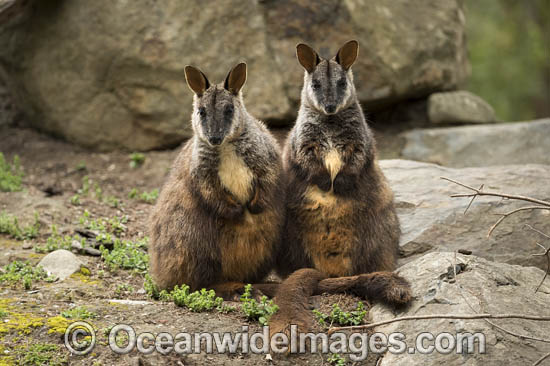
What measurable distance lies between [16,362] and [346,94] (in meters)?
3.59

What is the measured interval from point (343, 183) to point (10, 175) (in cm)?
491

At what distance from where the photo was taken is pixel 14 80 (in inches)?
409

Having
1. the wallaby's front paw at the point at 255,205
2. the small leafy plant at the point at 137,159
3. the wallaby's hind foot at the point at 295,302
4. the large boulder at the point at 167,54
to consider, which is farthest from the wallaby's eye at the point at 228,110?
the small leafy plant at the point at 137,159

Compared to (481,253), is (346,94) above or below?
above

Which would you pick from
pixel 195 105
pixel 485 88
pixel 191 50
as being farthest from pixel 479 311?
pixel 485 88

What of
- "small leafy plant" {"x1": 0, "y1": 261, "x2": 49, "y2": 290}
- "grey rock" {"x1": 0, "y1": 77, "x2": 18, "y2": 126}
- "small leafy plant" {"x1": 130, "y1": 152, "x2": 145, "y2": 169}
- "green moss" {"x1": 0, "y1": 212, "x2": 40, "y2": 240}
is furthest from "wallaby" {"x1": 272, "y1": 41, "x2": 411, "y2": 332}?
"grey rock" {"x1": 0, "y1": 77, "x2": 18, "y2": 126}

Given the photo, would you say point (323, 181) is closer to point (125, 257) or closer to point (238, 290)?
point (238, 290)

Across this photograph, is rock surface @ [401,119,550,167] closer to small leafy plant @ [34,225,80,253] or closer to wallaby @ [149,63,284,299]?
wallaby @ [149,63,284,299]

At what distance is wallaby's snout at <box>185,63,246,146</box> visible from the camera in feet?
18.9

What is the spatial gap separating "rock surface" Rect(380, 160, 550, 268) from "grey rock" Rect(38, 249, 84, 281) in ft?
10.9

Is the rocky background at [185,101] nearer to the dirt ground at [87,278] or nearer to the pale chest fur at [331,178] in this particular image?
the dirt ground at [87,278]

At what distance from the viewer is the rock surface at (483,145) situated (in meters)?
9.54

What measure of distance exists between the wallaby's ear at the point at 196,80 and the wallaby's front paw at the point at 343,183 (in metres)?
1.47

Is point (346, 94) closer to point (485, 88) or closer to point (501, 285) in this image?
point (501, 285)
